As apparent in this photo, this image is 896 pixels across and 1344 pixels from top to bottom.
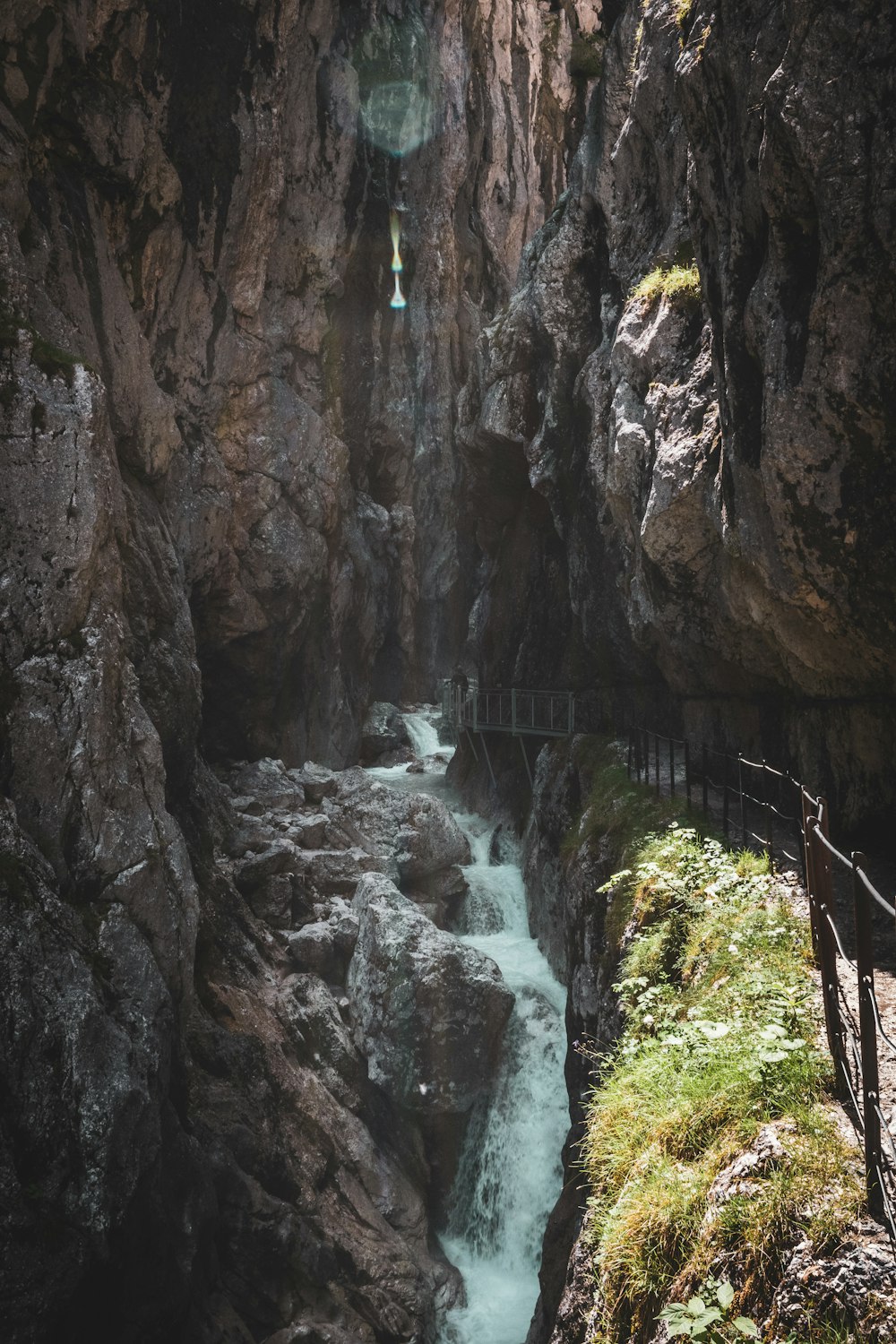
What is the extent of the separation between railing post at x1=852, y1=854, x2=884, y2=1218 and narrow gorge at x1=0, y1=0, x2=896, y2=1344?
0.18 meters

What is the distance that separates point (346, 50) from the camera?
2555 centimetres

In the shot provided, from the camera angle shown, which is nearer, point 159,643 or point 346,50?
point 159,643

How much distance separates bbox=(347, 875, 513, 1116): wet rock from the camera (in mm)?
12969

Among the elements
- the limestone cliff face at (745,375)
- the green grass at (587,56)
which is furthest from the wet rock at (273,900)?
the green grass at (587,56)

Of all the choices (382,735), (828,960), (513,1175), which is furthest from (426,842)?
(382,735)

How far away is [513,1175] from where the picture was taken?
1262cm

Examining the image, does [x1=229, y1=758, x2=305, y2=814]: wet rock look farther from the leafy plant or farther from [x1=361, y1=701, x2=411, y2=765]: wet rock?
the leafy plant

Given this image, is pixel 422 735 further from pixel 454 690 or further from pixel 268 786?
pixel 268 786

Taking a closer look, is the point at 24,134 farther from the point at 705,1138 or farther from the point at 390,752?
the point at 390,752

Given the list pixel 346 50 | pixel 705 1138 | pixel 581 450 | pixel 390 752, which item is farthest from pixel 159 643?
pixel 346 50

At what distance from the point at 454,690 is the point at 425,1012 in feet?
45.1

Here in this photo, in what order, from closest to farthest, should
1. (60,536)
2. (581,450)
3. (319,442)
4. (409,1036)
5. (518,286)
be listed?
(60,536), (409,1036), (581,450), (518,286), (319,442)

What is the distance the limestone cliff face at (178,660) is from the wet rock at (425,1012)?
1.71 feet

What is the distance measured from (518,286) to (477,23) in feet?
67.3
